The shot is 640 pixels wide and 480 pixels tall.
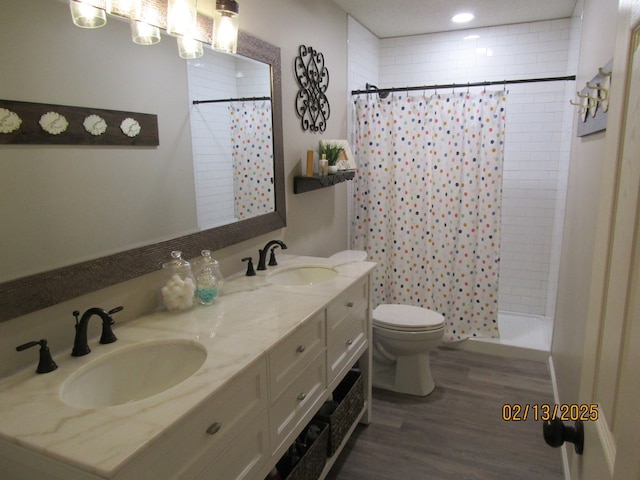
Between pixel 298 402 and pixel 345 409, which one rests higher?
pixel 298 402

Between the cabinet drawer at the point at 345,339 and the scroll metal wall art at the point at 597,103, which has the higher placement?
the scroll metal wall art at the point at 597,103

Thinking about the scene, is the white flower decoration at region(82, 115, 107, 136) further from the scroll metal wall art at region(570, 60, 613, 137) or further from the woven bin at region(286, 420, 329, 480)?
the scroll metal wall art at region(570, 60, 613, 137)

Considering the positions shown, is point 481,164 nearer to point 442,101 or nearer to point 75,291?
point 442,101

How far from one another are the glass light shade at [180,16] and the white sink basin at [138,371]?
1.10m

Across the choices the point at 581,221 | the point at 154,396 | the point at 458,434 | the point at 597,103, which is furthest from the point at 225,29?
the point at 458,434

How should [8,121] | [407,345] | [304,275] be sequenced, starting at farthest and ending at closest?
[407,345] < [304,275] < [8,121]

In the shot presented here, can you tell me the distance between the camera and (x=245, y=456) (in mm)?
1276

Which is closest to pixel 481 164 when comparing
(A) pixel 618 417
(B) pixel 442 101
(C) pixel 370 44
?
(B) pixel 442 101

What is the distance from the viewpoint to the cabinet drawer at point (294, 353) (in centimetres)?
140

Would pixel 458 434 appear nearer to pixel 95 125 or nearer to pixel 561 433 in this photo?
pixel 561 433

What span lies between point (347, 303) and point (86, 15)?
4.82ft

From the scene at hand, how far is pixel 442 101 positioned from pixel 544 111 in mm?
1072

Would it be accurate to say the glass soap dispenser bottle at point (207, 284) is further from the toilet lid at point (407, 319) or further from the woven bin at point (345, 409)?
the toilet lid at point (407, 319)

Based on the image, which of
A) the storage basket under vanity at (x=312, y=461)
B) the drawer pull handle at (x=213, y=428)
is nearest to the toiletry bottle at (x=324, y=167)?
the storage basket under vanity at (x=312, y=461)
